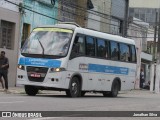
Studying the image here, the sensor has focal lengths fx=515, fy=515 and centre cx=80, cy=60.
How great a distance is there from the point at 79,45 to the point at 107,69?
3.55m

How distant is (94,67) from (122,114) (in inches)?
375

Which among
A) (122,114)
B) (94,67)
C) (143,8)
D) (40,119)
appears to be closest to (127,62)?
(94,67)

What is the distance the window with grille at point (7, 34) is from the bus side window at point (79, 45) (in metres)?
8.23

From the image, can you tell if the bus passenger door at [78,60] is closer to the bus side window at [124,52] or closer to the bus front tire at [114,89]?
the bus front tire at [114,89]

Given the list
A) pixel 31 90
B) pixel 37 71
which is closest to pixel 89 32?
pixel 37 71

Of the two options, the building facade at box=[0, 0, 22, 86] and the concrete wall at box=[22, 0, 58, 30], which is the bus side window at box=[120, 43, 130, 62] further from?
the concrete wall at box=[22, 0, 58, 30]

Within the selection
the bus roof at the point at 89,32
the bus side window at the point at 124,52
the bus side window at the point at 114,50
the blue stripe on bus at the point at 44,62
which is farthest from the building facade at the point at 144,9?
the blue stripe on bus at the point at 44,62

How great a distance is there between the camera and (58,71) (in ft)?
70.6

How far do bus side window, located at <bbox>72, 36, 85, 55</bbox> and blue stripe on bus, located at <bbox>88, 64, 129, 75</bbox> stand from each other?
1.15m

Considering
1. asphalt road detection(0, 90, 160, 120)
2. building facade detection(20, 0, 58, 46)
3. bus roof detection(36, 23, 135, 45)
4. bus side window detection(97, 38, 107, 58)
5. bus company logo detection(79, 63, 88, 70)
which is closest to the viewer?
asphalt road detection(0, 90, 160, 120)

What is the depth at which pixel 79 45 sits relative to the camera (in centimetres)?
2275

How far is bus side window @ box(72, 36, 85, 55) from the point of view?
2231 cm

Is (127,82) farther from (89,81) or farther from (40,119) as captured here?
(40,119)

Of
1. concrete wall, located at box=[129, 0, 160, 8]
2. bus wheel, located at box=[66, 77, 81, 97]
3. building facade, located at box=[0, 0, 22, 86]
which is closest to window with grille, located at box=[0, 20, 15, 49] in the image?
building facade, located at box=[0, 0, 22, 86]
